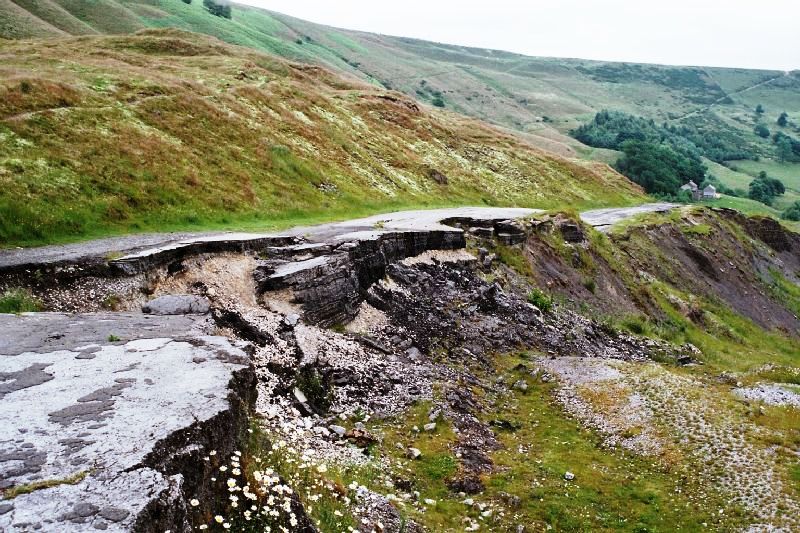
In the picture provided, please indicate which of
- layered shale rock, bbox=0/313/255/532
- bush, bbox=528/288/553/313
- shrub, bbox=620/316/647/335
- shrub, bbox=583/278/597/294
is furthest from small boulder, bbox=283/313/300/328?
shrub, bbox=583/278/597/294

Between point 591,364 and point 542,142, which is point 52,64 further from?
point 542,142

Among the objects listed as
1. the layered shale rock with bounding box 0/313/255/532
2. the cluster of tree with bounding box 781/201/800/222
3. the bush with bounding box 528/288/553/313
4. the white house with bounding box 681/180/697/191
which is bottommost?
the cluster of tree with bounding box 781/201/800/222

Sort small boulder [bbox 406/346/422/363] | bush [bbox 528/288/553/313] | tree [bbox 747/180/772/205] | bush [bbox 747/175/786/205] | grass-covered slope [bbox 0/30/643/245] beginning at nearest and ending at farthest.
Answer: small boulder [bbox 406/346/422/363] < grass-covered slope [bbox 0/30/643/245] < bush [bbox 528/288/553/313] < tree [bbox 747/180/772/205] < bush [bbox 747/175/786/205]

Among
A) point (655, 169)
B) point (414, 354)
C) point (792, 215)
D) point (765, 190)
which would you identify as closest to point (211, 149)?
point (414, 354)

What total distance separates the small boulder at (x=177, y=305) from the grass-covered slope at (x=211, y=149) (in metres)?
8.65

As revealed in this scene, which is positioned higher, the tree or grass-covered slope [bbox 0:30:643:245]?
grass-covered slope [bbox 0:30:643:245]

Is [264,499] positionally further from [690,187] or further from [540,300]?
[690,187]

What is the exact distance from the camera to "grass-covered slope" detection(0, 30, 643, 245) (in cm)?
2789

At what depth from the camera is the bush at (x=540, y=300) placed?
33.2 m

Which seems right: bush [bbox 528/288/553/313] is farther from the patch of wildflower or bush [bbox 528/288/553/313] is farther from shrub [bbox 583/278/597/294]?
the patch of wildflower

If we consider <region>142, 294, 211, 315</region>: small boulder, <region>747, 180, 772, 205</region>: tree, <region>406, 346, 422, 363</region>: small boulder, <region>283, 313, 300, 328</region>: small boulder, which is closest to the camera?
<region>142, 294, 211, 315</region>: small boulder

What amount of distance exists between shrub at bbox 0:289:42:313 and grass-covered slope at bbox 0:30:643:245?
6.23 meters

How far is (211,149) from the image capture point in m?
41.1

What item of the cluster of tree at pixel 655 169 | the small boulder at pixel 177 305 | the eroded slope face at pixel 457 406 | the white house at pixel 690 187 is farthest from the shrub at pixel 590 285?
the white house at pixel 690 187
